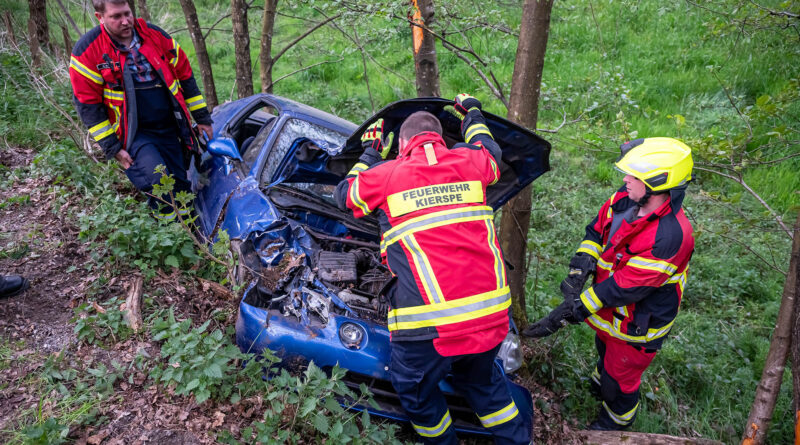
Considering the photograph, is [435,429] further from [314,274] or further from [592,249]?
[592,249]

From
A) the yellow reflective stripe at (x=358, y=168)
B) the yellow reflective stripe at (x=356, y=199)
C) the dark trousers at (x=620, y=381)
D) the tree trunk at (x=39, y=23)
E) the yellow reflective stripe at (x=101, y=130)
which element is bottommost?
the dark trousers at (x=620, y=381)

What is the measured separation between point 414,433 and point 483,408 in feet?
1.68

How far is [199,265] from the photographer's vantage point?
12.9 feet

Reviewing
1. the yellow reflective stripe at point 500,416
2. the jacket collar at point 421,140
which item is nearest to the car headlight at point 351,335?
the yellow reflective stripe at point 500,416

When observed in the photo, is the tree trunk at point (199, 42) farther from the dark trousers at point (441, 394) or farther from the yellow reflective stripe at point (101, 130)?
the dark trousers at point (441, 394)

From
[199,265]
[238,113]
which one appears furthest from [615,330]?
[238,113]

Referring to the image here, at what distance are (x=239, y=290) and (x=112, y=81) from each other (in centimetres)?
187

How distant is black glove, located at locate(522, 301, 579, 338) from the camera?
3.40 meters

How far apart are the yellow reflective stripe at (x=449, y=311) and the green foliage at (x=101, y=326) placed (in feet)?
5.89

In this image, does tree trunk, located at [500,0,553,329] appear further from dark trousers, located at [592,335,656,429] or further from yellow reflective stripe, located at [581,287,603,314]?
dark trousers, located at [592,335,656,429]

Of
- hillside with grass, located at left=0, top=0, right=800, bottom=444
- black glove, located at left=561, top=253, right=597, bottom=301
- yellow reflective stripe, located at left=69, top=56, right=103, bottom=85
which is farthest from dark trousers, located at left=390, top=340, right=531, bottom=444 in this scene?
yellow reflective stripe, located at left=69, top=56, right=103, bottom=85

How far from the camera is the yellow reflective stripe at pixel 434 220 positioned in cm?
262

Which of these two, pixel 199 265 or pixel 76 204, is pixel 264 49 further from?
pixel 199 265

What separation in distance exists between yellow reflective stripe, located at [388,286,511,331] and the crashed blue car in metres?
0.24
